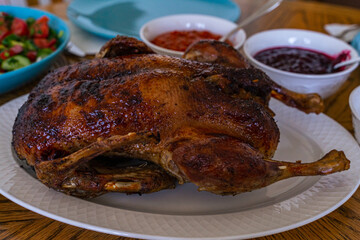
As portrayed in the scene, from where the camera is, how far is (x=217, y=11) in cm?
251

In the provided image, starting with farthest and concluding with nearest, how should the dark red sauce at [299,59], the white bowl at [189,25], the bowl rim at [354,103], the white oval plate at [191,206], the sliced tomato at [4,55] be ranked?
the white bowl at [189,25], the sliced tomato at [4,55], the dark red sauce at [299,59], the bowl rim at [354,103], the white oval plate at [191,206]

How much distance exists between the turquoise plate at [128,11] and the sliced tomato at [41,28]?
0.67ft

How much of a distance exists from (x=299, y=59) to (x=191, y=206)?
0.98 metres

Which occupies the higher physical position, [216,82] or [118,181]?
[216,82]

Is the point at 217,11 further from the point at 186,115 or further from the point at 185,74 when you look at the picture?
the point at 186,115

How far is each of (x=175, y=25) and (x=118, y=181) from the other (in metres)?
1.24

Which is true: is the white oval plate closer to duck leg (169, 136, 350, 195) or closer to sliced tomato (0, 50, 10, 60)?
duck leg (169, 136, 350, 195)

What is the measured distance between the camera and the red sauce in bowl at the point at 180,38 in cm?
176

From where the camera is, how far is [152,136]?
0.99 metres

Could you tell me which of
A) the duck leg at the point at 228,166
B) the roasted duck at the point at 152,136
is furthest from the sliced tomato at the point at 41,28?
the duck leg at the point at 228,166

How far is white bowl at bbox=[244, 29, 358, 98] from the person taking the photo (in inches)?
57.7

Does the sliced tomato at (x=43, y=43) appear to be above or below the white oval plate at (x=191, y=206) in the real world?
above

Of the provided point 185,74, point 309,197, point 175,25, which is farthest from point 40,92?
point 175,25

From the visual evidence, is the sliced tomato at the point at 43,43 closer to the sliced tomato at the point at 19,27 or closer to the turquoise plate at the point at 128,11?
the sliced tomato at the point at 19,27
